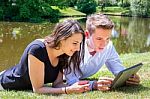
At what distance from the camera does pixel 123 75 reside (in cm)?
425

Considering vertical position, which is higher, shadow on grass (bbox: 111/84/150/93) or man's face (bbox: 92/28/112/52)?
man's face (bbox: 92/28/112/52)

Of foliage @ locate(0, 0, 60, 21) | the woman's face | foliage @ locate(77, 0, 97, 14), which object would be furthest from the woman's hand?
foliage @ locate(77, 0, 97, 14)

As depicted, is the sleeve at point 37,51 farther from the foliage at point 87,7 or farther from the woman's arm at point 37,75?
the foliage at point 87,7

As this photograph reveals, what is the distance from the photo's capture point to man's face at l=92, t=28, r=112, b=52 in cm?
428

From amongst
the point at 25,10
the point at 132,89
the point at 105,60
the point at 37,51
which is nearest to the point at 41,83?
the point at 37,51

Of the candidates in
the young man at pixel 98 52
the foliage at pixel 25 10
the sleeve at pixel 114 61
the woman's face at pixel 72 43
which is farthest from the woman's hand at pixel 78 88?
the foliage at pixel 25 10

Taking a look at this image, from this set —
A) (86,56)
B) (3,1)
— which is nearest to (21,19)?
(3,1)

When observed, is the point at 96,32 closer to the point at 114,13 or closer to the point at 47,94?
the point at 47,94

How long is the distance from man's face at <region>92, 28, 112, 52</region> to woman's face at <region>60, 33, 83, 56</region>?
14.1 inches

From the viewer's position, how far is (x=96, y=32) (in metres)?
4.33

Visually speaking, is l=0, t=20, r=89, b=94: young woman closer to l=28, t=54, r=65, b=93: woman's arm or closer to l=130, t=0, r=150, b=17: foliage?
l=28, t=54, r=65, b=93: woman's arm

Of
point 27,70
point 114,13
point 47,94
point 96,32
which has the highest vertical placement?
point 96,32

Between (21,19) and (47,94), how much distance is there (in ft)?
145

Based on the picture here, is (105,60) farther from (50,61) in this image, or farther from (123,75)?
(50,61)
